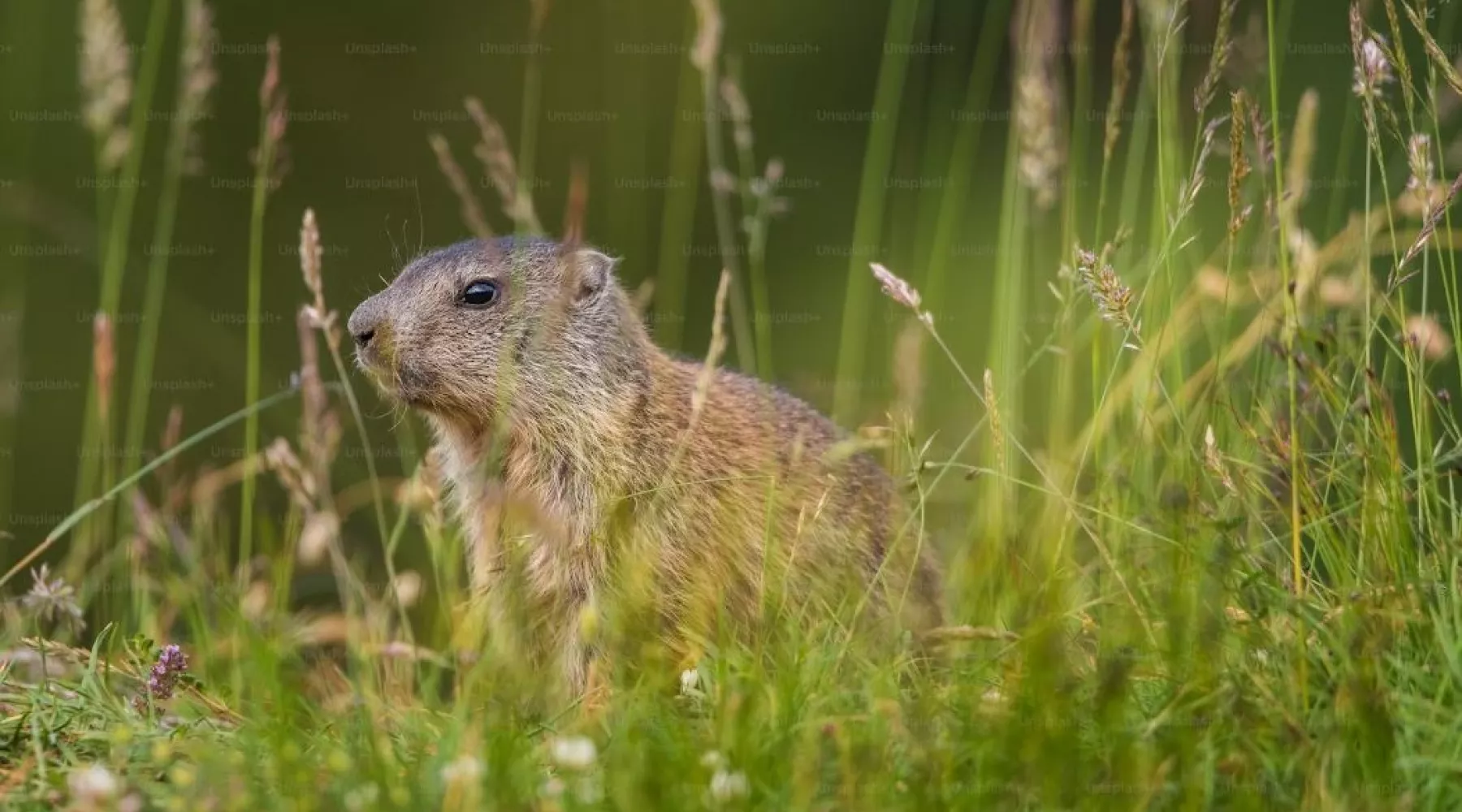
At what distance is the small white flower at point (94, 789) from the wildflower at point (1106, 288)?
7.33 feet

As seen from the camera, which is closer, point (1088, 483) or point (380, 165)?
point (1088, 483)

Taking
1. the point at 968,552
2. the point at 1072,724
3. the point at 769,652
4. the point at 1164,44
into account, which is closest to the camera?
the point at 1072,724

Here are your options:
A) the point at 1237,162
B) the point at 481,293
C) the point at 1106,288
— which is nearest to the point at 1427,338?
the point at 1237,162

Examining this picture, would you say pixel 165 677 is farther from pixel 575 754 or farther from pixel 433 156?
pixel 433 156

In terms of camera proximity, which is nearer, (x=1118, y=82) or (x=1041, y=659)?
(x=1041, y=659)

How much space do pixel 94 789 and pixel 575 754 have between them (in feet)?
2.55

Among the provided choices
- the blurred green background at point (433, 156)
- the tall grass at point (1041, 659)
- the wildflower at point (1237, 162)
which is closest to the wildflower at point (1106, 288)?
the tall grass at point (1041, 659)

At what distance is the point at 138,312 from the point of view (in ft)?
44.9

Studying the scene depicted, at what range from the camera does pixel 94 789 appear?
115 inches

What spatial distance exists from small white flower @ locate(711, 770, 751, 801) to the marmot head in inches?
93.7

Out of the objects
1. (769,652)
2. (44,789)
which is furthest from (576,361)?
(44,789)

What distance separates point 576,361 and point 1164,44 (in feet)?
6.59

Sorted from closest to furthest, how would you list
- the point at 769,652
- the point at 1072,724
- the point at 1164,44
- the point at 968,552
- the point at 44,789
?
the point at 1072,724
the point at 44,789
the point at 769,652
the point at 1164,44
the point at 968,552

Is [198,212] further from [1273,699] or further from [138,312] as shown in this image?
[1273,699]
